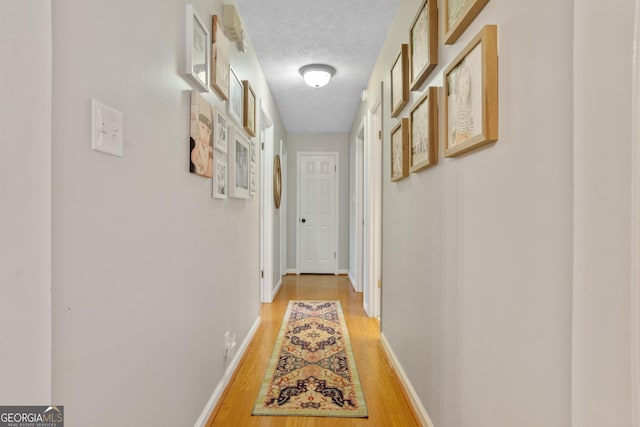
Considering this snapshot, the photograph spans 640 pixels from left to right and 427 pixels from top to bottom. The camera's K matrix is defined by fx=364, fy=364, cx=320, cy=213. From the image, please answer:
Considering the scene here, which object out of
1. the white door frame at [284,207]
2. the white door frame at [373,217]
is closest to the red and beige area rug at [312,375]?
the white door frame at [373,217]

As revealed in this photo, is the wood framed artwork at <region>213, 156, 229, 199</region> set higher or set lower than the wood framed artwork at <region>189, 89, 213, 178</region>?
lower

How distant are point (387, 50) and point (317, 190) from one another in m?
3.37

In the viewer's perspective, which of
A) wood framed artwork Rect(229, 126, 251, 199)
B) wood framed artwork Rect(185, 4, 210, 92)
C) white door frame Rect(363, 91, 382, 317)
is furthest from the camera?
white door frame Rect(363, 91, 382, 317)

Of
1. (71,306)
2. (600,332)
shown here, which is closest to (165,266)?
(71,306)

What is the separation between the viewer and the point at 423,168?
5.55ft

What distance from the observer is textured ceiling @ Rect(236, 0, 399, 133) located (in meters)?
2.35

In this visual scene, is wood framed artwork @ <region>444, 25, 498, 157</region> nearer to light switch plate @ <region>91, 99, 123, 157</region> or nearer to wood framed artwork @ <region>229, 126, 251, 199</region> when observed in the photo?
light switch plate @ <region>91, 99, 123, 157</region>

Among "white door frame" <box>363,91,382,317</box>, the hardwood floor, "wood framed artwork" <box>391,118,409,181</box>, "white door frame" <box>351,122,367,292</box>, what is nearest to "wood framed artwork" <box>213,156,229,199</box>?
"wood framed artwork" <box>391,118,409,181</box>

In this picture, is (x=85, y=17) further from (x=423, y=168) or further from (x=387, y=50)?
(x=387, y=50)

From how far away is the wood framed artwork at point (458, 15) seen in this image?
1.12 m

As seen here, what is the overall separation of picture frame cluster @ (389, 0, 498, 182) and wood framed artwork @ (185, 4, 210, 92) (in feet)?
3.18

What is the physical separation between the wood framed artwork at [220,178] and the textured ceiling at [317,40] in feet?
3.71

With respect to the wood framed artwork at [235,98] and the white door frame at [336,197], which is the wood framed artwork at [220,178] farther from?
the white door frame at [336,197]

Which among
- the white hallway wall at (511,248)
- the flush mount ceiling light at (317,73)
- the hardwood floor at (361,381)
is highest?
the flush mount ceiling light at (317,73)
